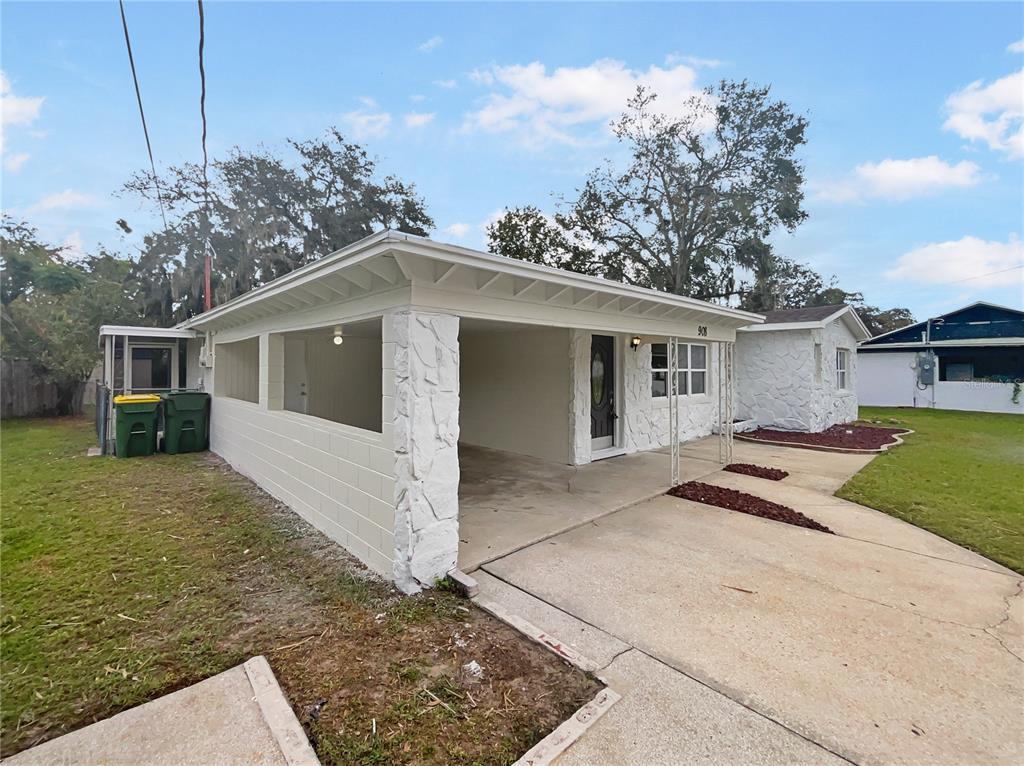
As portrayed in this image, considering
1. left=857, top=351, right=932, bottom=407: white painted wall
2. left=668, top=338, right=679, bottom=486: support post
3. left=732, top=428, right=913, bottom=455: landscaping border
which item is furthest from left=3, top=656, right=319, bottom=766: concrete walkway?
left=857, top=351, right=932, bottom=407: white painted wall

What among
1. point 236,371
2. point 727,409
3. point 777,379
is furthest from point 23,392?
point 777,379

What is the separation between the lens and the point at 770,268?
20.1m

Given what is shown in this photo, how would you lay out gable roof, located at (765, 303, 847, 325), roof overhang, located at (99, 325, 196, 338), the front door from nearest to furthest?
the front door → roof overhang, located at (99, 325, 196, 338) → gable roof, located at (765, 303, 847, 325)

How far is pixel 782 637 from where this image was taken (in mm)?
2764

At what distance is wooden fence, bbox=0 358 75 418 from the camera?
544 inches

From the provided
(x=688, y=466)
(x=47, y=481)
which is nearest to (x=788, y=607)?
(x=688, y=466)

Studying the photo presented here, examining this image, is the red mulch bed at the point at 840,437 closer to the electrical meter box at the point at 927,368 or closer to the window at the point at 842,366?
the window at the point at 842,366

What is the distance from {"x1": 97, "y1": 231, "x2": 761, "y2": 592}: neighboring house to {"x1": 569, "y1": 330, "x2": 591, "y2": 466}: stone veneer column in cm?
3

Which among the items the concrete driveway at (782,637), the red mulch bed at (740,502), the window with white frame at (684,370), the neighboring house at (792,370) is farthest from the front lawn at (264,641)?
the neighboring house at (792,370)

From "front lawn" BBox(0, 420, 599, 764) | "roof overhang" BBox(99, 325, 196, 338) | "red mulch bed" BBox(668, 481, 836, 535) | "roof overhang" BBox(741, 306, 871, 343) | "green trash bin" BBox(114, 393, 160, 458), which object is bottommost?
"front lawn" BBox(0, 420, 599, 764)

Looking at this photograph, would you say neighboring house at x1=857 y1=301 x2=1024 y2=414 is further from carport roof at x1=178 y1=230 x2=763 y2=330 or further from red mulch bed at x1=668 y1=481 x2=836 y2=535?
carport roof at x1=178 y1=230 x2=763 y2=330

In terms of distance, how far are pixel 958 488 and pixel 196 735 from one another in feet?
27.6

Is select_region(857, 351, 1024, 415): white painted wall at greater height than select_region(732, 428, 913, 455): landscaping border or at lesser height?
greater

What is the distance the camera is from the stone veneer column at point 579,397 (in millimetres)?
7383
